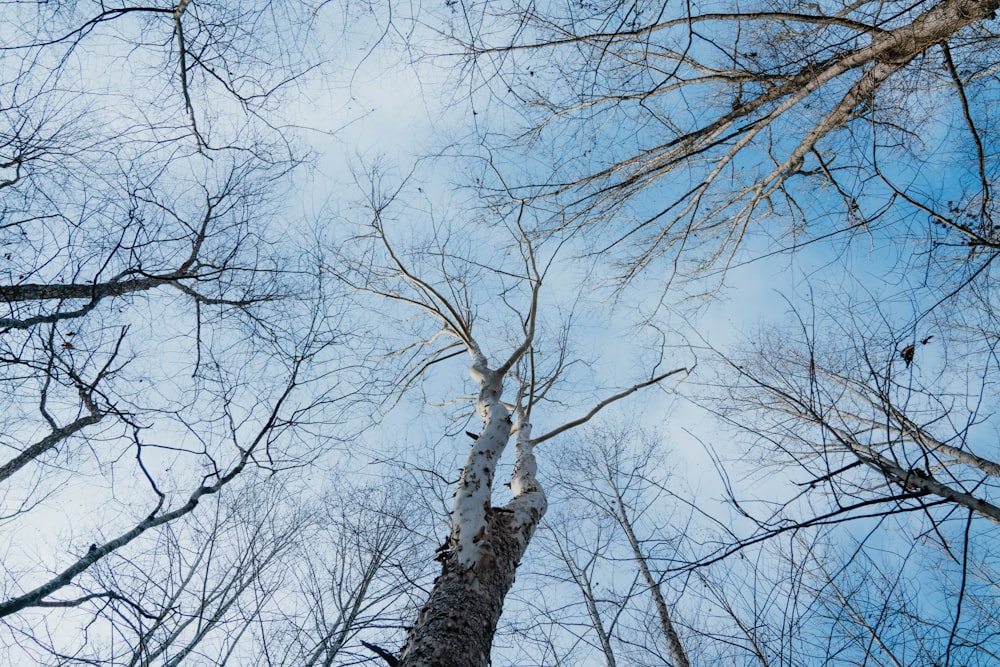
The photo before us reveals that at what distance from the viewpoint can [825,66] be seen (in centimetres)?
316

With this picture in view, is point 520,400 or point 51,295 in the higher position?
point 520,400

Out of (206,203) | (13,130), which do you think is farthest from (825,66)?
(13,130)

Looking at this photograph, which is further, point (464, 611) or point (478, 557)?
point (478, 557)

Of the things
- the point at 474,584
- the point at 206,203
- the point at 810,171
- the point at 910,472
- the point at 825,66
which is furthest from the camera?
the point at 206,203

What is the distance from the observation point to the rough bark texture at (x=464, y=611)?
2.50 meters

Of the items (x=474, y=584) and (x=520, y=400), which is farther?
(x=520, y=400)

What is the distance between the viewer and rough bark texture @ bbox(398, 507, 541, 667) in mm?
2496

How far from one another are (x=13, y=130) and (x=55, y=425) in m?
2.24

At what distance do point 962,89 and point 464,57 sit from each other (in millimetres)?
3122

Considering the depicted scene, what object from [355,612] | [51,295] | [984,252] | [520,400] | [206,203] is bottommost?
[355,612]

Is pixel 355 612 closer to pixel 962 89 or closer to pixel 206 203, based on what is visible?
pixel 206 203

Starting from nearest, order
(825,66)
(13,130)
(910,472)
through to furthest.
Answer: (910,472) → (825,66) → (13,130)

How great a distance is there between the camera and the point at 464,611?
2.73 m

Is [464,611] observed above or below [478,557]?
below
